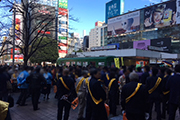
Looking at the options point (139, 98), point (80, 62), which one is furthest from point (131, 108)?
point (80, 62)

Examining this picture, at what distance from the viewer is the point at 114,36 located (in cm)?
5600

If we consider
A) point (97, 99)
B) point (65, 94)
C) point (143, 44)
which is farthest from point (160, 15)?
point (97, 99)

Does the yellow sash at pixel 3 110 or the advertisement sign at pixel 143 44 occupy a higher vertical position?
the advertisement sign at pixel 143 44

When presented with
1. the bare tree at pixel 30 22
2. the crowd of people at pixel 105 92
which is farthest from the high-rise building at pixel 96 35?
the crowd of people at pixel 105 92

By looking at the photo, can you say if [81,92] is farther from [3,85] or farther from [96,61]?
[96,61]

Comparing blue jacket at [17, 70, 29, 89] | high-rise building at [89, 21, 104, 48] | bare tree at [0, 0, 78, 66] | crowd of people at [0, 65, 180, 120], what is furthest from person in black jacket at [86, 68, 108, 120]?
high-rise building at [89, 21, 104, 48]

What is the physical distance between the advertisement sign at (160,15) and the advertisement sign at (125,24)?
2997 mm

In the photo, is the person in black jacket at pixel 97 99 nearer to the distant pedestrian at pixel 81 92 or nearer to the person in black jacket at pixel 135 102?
the person in black jacket at pixel 135 102

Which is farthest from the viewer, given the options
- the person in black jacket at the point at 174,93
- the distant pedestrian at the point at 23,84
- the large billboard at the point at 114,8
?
the large billboard at the point at 114,8

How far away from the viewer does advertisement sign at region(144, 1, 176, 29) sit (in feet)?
122

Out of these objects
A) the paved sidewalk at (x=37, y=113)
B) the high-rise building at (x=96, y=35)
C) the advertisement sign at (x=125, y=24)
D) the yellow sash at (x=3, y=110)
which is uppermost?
the high-rise building at (x=96, y=35)

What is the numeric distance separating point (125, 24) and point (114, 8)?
21543mm

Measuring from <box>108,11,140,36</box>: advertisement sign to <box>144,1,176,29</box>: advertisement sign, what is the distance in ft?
9.83

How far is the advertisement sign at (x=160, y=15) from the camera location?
37.3m
